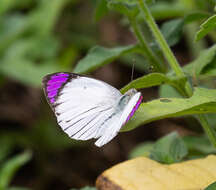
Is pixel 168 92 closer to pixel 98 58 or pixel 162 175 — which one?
pixel 98 58

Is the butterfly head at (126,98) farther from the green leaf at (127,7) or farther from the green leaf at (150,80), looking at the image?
the green leaf at (127,7)

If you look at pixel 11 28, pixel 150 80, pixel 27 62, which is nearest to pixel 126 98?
pixel 150 80

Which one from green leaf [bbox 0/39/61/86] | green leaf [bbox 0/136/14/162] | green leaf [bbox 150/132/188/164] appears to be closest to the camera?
green leaf [bbox 150/132/188/164]

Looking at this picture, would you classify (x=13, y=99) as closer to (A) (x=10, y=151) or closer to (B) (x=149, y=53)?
(A) (x=10, y=151)

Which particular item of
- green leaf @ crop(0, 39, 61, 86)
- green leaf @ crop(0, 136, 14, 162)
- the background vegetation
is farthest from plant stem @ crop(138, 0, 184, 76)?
green leaf @ crop(0, 136, 14, 162)

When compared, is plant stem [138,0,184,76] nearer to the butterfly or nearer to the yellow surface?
the butterfly

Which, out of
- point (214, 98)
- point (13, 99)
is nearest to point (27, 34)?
point (13, 99)
